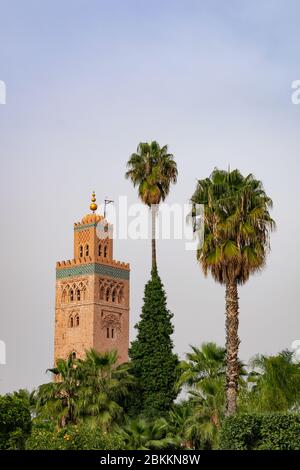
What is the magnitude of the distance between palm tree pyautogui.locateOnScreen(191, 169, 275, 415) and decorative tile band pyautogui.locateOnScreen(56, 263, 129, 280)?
39.4 metres

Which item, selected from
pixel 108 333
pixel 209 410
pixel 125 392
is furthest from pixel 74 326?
pixel 209 410

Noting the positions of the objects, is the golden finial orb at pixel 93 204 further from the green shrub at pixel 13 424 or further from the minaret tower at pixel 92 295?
the green shrub at pixel 13 424

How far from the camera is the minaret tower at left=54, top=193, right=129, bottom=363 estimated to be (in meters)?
72.7

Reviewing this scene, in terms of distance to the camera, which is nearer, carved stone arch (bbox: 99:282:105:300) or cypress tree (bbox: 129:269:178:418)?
cypress tree (bbox: 129:269:178:418)

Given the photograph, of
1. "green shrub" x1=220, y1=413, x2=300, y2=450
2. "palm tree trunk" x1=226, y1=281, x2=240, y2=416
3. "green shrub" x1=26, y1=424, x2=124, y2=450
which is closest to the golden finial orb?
"palm tree trunk" x1=226, y1=281, x2=240, y2=416

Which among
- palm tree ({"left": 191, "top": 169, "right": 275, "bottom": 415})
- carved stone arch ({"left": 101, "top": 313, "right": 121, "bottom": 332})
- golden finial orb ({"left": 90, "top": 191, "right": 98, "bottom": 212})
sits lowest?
palm tree ({"left": 191, "top": 169, "right": 275, "bottom": 415})

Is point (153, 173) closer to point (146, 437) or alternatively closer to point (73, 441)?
point (146, 437)

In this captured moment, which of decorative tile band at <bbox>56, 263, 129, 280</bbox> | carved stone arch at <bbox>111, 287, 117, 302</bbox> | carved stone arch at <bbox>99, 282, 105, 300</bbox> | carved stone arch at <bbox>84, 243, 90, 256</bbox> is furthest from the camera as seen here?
carved stone arch at <bbox>111, 287, 117, 302</bbox>

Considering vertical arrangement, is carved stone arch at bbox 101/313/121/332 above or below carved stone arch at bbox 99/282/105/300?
below

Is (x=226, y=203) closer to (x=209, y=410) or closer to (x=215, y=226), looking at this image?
(x=215, y=226)

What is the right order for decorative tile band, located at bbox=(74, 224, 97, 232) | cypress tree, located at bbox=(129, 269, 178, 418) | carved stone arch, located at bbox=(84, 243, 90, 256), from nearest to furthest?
1. cypress tree, located at bbox=(129, 269, 178, 418)
2. decorative tile band, located at bbox=(74, 224, 97, 232)
3. carved stone arch, located at bbox=(84, 243, 90, 256)

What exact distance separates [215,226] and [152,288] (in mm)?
14787

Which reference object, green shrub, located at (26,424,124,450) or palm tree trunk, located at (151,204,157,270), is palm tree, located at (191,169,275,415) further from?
palm tree trunk, located at (151,204,157,270)
